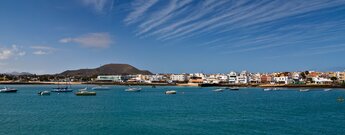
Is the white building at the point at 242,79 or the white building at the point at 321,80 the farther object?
the white building at the point at 242,79

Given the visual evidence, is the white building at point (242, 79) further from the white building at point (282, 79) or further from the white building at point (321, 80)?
the white building at point (321, 80)

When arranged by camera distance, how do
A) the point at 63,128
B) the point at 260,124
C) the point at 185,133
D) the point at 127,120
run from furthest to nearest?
1. the point at 127,120
2. the point at 260,124
3. the point at 63,128
4. the point at 185,133

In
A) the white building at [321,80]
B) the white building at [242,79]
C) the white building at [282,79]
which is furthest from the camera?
the white building at [242,79]

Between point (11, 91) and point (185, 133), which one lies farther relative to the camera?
point (11, 91)

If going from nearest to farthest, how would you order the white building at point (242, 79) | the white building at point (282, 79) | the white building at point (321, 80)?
the white building at point (321, 80)
the white building at point (282, 79)
the white building at point (242, 79)

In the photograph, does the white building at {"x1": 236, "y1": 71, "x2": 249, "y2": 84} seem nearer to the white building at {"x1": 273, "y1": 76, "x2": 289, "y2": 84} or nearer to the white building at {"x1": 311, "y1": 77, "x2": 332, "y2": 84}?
the white building at {"x1": 273, "y1": 76, "x2": 289, "y2": 84}

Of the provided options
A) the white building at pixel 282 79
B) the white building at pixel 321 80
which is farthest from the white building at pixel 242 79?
the white building at pixel 321 80

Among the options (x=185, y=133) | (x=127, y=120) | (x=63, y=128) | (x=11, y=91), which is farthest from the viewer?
(x=11, y=91)

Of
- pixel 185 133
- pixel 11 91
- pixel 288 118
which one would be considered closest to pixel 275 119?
pixel 288 118

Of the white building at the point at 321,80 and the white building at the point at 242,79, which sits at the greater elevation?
the white building at the point at 242,79

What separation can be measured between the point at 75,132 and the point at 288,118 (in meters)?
23.5

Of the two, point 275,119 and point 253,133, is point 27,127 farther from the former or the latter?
point 275,119

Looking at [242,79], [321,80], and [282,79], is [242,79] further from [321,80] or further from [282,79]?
[321,80]

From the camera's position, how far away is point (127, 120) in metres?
40.8
